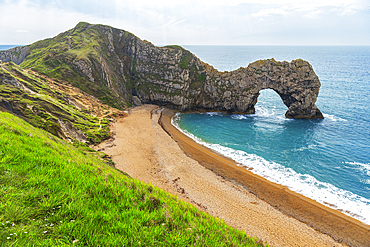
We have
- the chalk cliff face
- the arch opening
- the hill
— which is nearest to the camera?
the hill

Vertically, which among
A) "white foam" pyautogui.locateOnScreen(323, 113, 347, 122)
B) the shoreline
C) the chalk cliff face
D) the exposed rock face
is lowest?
the shoreline

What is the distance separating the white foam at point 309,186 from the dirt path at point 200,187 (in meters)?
6.69

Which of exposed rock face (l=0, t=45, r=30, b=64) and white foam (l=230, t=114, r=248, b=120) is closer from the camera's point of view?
white foam (l=230, t=114, r=248, b=120)

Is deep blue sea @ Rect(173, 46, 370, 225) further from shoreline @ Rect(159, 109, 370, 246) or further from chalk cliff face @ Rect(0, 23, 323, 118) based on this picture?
chalk cliff face @ Rect(0, 23, 323, 118)

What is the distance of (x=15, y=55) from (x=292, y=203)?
133758mm

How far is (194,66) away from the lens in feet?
239

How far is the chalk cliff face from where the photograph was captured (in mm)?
59812

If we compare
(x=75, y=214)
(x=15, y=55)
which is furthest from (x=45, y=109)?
(x=15, y=55)

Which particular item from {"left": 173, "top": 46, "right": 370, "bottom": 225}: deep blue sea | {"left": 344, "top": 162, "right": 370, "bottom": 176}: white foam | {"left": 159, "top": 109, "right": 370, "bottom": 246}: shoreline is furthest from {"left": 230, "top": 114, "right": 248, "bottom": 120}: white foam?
{"left": 344, "top": 162, "right": 370, "bottom": 176}: white foam

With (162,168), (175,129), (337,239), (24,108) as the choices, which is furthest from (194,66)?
(337,239)

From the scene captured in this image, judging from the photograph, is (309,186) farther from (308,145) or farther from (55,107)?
(55,107)

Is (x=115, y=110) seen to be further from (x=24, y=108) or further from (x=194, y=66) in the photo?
(x=194, y=66)

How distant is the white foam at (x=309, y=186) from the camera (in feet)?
78.8

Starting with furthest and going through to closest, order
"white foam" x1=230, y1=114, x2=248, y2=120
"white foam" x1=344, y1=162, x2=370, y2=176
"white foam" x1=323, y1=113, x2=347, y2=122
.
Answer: "white foam" x1=230, y1=114, x2=248, y2=120
"white foam" x1=323, y1=113, x2=347, y2=122
"white foam" x1=344, y1=162, x2=370, y2=176
